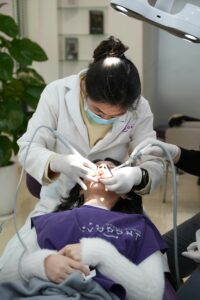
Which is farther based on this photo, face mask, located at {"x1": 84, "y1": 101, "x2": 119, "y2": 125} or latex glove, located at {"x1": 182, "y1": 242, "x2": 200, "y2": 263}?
face mask, located at {"x1": 84, "y1": 101, "x2": 119, "y2": 125}

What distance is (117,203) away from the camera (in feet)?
5.24

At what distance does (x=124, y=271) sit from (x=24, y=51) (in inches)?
82.2

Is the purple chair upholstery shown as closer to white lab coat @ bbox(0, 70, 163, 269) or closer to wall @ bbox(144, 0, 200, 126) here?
white lab coat @ bbox(0, 70, 163, 269)

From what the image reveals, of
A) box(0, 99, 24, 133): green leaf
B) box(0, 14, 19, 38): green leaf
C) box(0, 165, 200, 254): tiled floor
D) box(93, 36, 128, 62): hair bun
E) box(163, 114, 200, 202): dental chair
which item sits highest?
box(93, 36, 128, 62): hair bun

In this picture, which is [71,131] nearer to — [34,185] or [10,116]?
[34,185]

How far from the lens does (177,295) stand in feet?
4.25

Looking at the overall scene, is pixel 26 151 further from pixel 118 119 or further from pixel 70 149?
pixel 118 119

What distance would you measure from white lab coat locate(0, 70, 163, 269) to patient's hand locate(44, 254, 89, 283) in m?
0.32

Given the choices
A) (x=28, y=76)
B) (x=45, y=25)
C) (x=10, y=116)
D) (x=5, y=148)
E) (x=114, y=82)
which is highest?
(x=114, y=82)

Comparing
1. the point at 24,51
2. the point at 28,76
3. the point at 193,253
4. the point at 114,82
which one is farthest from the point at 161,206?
the point at 114,82

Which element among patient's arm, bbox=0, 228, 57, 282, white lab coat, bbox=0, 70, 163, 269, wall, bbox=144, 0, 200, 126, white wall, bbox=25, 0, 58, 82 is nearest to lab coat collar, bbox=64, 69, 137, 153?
white lab coat, bbox=0, 70, 163, 269

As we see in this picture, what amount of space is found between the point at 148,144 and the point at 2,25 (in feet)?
6.24

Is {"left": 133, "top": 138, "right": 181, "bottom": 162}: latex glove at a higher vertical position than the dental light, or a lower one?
lower

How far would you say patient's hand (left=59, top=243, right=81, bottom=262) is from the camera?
4.11ft
